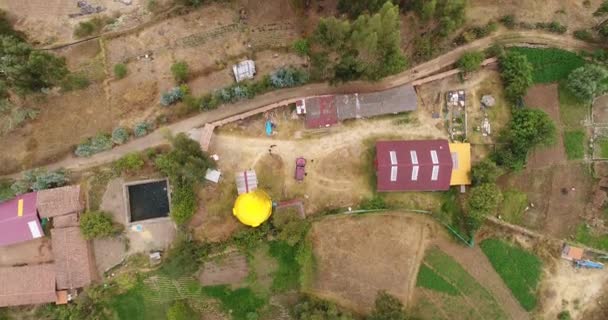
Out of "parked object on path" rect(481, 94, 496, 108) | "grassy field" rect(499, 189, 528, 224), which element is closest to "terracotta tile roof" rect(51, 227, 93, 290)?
"grassy field" rect(499, 189, 528, 224)

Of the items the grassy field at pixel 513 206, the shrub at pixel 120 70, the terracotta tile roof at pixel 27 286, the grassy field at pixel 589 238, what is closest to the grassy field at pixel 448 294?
the grassy field at pixel 513 206

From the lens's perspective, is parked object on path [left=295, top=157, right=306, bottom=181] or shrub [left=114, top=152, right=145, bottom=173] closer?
shrub [left=114, top=152, right=145, bottom=173]

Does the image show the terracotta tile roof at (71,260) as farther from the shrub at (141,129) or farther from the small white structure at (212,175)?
the small white structure at (212,175)

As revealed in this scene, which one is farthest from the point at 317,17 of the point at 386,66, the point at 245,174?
the point at 245,174

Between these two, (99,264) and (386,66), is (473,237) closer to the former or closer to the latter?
(386,66)

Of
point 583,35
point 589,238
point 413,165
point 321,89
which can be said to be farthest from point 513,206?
point 321,89

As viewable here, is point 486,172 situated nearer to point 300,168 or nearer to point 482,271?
point 482,271

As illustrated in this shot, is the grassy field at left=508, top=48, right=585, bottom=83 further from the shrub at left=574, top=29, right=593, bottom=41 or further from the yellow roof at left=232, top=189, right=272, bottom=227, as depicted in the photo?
the yellow roof at left=232, top=189, right=272, bottom=227
